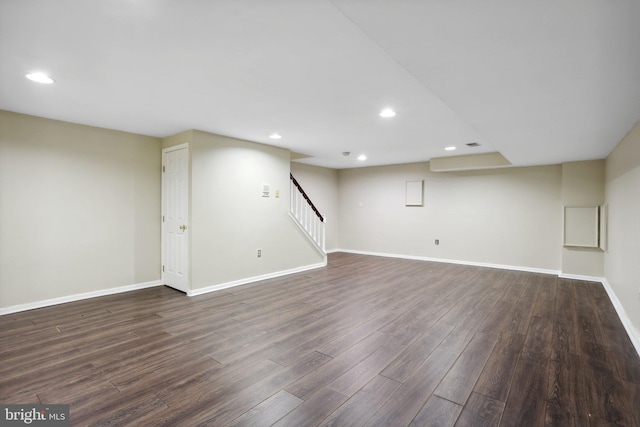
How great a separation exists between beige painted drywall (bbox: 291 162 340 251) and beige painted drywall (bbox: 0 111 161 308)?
3688 mm

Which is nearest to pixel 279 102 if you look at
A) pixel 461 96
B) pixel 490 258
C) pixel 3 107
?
pixel 461 96

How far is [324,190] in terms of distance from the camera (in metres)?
8.53

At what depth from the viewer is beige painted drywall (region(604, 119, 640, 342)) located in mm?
3043

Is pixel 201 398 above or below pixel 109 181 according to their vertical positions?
below

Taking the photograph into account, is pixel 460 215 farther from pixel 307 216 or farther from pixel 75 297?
pixel 75 297

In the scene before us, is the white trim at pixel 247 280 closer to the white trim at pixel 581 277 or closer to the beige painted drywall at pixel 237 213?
the beige painted drywall at pixel 237 213

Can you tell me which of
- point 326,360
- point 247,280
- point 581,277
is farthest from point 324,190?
point 326,360

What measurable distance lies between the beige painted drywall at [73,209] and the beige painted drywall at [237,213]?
980 mm

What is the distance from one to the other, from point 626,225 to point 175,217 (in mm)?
5865

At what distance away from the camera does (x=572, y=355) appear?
2672mm

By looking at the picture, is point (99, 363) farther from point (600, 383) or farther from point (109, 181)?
point (600, 383)

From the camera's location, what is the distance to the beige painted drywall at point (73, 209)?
3.63 m

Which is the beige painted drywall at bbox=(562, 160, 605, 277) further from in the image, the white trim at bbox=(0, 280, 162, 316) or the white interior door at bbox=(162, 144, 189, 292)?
the white trim at bbox=(0, 280, 162, 316)

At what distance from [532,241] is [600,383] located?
4.66m
